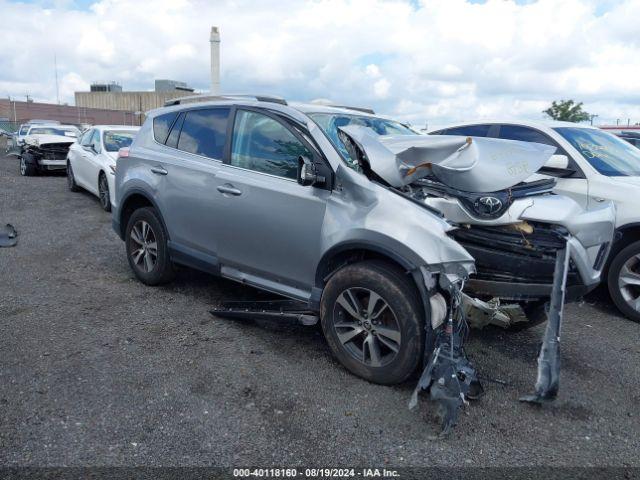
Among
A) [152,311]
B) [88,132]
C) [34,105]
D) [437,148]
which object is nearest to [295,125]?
[437,148]

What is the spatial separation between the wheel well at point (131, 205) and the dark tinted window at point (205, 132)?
0.77 metres

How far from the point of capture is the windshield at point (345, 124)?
3738 mm

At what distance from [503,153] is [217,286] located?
3.21 metres

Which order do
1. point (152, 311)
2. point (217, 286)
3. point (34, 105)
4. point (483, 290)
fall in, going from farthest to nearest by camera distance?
point (34, 105)
point (217, 286)
point (152, 311)
point (483, 290)

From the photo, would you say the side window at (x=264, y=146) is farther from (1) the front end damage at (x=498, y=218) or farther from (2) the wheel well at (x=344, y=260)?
(2) the wheel well at (x=344, y=260)

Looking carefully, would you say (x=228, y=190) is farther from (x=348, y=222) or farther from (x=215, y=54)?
(x=215, y=54)

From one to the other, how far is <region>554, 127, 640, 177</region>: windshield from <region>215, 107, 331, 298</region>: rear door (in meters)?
3.38

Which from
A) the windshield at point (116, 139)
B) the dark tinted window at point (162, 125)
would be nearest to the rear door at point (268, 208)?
the dark tinted window at point (162, 125)

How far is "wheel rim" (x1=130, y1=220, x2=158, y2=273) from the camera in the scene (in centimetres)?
510

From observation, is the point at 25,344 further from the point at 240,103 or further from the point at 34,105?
the point at 34,105

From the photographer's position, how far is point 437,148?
11.9ft

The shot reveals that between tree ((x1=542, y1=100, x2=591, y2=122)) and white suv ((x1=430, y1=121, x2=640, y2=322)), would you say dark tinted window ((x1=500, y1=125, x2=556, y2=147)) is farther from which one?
tree ((x1=542, y1=100, x2=591, y2=122))

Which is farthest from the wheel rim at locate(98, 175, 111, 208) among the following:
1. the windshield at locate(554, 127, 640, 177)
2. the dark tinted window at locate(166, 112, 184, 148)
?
the windshield at locate(554, 127, 640, 177)

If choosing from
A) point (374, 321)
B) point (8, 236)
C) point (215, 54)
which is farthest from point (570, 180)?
point (215, 54)
